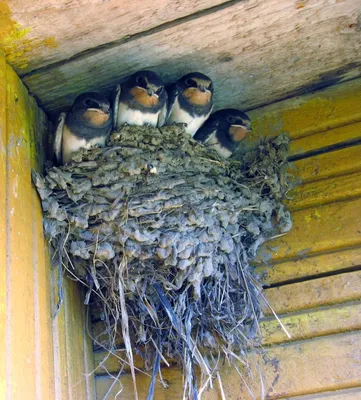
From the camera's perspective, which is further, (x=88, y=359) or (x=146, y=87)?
(x=146, y=87)

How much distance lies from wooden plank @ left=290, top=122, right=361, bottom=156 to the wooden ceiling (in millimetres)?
286

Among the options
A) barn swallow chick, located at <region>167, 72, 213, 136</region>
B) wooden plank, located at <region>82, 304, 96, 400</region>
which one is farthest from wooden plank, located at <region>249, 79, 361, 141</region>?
wooden plank, located at <region>82, 304, 96, 400</region>

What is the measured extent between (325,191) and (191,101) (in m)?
0.78

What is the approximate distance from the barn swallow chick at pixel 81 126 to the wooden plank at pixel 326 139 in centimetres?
98

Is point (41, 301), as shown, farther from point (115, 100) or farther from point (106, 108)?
point (115, 100)

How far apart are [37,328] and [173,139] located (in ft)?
3.77

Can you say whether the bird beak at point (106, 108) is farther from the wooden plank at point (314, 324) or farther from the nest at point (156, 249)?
the wooden plank at point (314, 324)

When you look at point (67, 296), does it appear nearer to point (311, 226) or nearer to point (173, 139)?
point (173, 139)

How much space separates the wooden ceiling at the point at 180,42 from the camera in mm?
2518

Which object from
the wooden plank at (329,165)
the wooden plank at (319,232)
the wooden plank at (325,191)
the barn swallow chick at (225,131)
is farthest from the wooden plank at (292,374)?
the barn swallow chick at (225,131)

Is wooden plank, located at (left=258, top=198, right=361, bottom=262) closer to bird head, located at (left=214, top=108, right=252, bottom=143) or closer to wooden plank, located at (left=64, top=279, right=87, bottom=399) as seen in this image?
bird head, located at (left=214, top=108, right=252, bottom=143)

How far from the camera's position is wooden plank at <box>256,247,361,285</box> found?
111 inches

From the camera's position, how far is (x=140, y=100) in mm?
2980

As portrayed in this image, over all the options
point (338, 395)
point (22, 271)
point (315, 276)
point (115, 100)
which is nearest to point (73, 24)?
point (115, 100)
